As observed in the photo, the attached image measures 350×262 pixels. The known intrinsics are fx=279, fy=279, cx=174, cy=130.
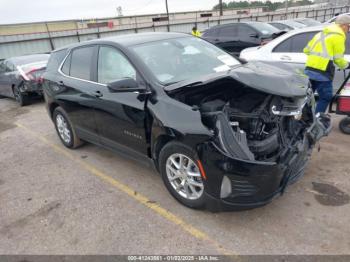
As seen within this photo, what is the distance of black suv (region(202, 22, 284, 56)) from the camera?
10078mm

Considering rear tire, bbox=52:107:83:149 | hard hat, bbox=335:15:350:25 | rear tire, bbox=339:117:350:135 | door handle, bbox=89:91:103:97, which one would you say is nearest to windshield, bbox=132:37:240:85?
door handle, bbox=89:91:103:97

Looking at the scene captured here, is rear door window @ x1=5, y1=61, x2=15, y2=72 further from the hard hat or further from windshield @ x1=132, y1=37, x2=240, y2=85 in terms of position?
the hard hat

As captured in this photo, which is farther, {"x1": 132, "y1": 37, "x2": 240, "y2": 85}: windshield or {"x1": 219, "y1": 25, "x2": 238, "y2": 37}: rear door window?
{"x1": 219, "y1": 25, "x2": 238, "y2": 37}: rear door window

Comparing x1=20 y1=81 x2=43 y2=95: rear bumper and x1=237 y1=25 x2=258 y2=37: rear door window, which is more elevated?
x1=237 y1=25 x2=258 y2=37: rear door window

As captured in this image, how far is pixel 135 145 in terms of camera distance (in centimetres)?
337

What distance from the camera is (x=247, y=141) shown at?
2.58 m

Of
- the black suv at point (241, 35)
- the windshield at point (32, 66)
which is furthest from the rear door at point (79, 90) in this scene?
the black suv at point (241, 35)

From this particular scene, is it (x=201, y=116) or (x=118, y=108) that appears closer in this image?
(x=201, y=116)

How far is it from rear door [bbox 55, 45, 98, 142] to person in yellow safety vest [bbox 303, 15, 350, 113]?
10.8 feet

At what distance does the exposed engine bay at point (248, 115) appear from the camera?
2.49 m

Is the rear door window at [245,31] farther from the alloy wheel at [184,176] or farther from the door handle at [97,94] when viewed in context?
the alloy wheel at [184,176]

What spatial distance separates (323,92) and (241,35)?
690 centimetres

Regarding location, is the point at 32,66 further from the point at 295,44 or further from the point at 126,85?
the point at 295,44

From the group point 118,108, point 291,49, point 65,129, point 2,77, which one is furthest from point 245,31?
point 2,77
